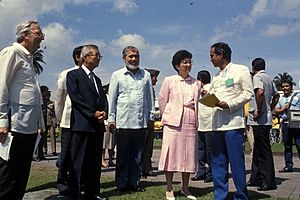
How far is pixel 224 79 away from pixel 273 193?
213 cm

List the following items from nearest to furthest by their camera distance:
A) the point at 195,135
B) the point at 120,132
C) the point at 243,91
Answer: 1. the point at 243,91
2. the point at 195,135
3. the point at 120,132

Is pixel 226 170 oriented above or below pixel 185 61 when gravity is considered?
below

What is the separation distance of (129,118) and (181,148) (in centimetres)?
98

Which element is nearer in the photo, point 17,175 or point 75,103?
point 17,175

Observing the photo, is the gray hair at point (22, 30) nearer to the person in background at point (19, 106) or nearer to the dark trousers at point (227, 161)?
the person in background at point (19, 106)

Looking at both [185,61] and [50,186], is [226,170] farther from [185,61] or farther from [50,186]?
[50,186]

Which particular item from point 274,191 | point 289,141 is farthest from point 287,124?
point 274,191

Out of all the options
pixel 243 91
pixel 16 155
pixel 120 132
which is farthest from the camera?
pixel 120 132

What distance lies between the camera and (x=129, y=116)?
701 centimetres

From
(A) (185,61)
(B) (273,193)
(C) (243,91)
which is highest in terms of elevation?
(A) (185,61)

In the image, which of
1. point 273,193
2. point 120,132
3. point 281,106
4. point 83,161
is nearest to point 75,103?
point 83,161

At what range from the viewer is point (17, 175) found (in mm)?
4883

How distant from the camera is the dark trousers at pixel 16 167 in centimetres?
473

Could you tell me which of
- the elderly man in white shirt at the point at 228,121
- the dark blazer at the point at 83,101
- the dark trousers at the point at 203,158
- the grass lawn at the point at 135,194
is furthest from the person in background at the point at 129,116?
the dark trousers at the point at 203,158
